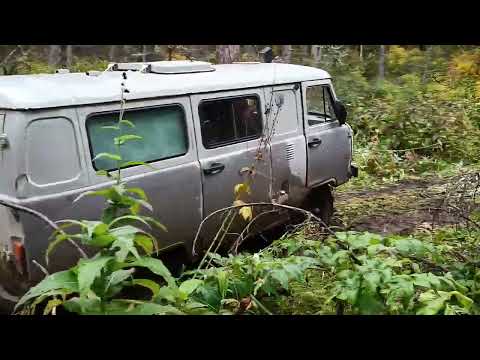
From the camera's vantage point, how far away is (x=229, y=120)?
5551 millimetres

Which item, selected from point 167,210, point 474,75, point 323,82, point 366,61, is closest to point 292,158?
point 323,82

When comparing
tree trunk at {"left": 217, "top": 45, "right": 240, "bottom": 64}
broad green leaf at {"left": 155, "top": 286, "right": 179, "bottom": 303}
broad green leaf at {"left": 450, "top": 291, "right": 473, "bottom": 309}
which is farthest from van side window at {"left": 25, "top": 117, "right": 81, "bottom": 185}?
tree trunk at {"left": 217, "top": 45, "right": 240, "bottom": 64}

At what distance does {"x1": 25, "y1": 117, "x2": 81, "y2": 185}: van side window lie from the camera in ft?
12.8

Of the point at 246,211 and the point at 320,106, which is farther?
the point at 320,106

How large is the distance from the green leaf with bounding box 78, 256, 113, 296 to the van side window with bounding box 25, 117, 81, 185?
85.7 inches

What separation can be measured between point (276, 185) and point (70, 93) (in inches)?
105

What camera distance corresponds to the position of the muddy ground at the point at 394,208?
7047 mm

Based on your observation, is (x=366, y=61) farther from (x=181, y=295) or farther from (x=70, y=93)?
(x=181, y=295)

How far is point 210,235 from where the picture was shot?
5.27 metres

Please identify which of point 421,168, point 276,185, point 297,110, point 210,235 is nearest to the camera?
point 210,235

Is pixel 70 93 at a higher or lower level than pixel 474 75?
higher

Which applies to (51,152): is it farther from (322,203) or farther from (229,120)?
(322,203)

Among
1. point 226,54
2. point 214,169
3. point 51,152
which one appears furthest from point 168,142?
point 226,54

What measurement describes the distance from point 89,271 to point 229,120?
12.5 feet
